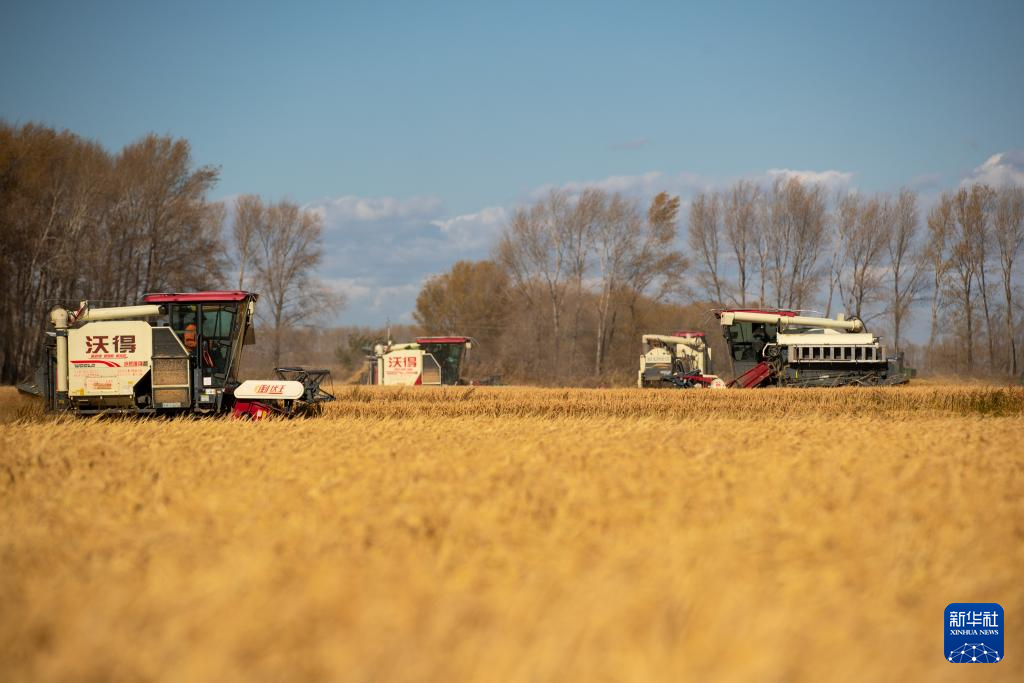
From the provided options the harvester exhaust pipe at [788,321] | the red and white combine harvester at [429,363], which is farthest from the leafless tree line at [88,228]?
the harvester exhaust pipe at [788,321]

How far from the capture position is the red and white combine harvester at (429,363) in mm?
35438

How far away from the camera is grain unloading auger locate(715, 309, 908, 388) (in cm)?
2708

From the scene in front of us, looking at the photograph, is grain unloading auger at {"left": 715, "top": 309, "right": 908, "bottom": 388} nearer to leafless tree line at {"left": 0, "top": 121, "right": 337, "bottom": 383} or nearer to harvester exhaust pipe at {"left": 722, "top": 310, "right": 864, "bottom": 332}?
harvester exhaust pipe at {"left": 722, "top": 310, "right": 864, "bottom": 332}

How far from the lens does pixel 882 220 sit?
5378cm

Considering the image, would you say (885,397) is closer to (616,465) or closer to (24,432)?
(616,465)

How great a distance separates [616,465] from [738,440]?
2713 mm

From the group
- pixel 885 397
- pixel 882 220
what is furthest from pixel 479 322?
pixel 885 397

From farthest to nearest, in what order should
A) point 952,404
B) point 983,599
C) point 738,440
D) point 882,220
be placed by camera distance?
1. point 882,220
2. point 952,404
3. point 738,440
4. point 983,599

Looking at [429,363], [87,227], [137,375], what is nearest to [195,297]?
[137,375]

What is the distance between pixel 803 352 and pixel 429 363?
1449 cm

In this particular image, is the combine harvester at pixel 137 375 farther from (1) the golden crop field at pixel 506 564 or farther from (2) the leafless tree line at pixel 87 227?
(2) the leafless tree line at pixel 87 227

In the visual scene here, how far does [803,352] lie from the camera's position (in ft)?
Answer: 89.9

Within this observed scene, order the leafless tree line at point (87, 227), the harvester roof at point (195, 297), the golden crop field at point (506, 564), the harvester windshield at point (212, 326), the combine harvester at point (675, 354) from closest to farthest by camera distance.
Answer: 1. the golden crop field at point (506, 564)
2. the harvester windshield at point (212, 326)
3. the harvester roof at point (195, 297)
4. the combine harvester at point (675, 354)
5. the leafless tree line at point (87, 227)

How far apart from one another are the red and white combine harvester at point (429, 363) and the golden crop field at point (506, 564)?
2755 centimetres
